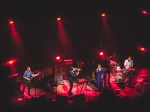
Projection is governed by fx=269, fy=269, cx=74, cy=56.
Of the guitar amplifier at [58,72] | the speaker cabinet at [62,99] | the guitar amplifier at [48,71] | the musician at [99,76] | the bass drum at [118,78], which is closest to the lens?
the speaker cabinet at [62,99]

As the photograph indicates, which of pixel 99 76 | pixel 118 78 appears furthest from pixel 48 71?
pixel 118 78

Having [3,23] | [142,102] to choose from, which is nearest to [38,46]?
[3,23]

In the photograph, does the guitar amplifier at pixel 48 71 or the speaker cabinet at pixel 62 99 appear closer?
the speaker cabinet at pixel 62 99

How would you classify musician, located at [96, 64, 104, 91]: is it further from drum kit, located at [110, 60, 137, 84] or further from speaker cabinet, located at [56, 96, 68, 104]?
speaker cabinet, located at [56, 96, 68, 104]

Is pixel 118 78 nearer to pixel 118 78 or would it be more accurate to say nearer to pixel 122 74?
pixel 118 78

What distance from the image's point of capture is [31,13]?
14.8m

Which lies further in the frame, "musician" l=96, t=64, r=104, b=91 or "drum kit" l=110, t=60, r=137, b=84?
"drum kit" l=110, t=60, r=137, b=84

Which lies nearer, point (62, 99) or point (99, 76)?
point (62, 99)

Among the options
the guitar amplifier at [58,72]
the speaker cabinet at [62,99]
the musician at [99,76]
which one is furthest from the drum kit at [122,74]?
the speaker cabinet at [62,99]

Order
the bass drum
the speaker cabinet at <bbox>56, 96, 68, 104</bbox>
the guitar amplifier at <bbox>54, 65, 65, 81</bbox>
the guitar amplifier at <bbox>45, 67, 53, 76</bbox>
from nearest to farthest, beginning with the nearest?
the speaker cabinet at <bbox>56, 96, 68, 104</bbox> < the bass drum < the guitar amplifier at <bbox>45, 67, 53, 76</bbox> < the guitar amplifier at <bbox>54, 65, 65, 81</bbox>

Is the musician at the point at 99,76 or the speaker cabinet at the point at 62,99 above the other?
the musician at the point at 99,76

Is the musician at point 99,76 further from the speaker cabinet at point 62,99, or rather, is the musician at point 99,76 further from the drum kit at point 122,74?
the speaker cabinet at point 62,99

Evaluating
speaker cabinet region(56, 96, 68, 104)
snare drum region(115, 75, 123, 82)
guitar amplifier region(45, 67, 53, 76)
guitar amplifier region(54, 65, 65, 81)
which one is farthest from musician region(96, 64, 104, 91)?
speaker cabinet region(56, 96, 68, 104)

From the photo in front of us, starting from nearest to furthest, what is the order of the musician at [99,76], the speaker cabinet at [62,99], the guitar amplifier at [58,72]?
the speaker cabinet at [62,99] → the musician at [99,76] → the guitar amplifier at [58,72]
